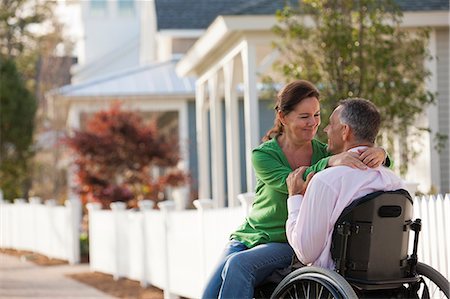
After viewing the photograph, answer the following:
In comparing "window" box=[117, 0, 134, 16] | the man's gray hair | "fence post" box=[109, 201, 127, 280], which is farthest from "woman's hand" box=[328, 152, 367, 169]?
"window" box=[117, 0, 134, 16]

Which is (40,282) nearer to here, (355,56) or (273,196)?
(355,56)

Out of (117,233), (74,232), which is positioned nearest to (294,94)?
(117,233)

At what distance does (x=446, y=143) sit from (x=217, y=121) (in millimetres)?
4871

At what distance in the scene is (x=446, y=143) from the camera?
54.3 ft

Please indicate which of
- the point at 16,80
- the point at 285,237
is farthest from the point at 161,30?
the point at 285,237

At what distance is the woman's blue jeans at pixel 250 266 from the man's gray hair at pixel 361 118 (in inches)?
30.9

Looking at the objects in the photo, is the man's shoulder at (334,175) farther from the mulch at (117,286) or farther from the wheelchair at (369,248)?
the mulch at (117,286)

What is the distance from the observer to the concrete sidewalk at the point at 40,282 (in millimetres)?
13105

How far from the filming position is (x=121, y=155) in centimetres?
2098

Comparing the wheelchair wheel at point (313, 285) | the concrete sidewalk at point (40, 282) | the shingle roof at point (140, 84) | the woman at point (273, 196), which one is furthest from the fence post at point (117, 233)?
the shingle roof at point (140, 84)

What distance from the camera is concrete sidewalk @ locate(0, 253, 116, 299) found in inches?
516

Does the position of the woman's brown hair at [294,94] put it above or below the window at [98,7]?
below

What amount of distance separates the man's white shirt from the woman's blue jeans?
0.31m

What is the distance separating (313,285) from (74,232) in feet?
44.2
